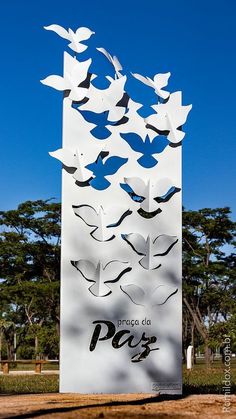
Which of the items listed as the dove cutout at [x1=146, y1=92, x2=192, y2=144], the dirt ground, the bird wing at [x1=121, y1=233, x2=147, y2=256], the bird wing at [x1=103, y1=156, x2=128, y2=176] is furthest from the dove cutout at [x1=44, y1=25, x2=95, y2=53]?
the dirt ground

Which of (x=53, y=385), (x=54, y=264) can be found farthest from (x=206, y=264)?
(x=53, y=385)

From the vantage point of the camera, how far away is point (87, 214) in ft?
25.6

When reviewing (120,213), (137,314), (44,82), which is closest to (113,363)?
(137,314)

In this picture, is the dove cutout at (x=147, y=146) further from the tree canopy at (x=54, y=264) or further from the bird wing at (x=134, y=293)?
the tree canopy at (x=54, y=264)

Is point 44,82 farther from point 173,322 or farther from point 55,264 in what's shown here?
point 55,264

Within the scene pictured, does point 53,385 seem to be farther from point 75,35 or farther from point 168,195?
point 75,35

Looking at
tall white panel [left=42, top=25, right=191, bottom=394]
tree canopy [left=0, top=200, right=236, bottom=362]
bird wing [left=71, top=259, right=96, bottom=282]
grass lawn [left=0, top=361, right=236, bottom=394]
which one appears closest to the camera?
tall white panel [left=42, top=25, right=191, bottom=394]

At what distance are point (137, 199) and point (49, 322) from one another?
66.7 ft

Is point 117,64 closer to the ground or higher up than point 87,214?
higher up

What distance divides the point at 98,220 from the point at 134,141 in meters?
1.19

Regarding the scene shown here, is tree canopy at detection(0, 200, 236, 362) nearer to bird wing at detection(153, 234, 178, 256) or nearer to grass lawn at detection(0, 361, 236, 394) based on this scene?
grass lawn at detection(0, 361, 236, 394)

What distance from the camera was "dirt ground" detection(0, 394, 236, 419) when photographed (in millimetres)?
6223

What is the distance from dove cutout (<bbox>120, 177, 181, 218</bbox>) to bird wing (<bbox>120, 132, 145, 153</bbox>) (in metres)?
0.43

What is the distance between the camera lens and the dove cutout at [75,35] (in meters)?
8.16
